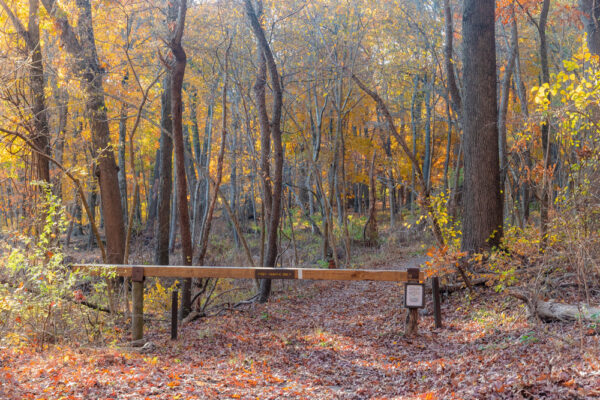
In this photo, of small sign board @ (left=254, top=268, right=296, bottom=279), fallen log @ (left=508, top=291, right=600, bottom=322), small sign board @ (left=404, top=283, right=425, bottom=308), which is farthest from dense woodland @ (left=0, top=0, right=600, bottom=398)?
small sign board @ (left=254, top=268, right=296, bottom=279)

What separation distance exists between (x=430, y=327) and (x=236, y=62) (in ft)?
32.4

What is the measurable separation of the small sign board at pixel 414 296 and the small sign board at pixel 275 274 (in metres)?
1.62

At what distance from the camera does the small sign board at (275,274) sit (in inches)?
284

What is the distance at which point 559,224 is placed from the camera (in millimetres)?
6551

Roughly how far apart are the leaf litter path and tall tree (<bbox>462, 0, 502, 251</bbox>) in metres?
1.33

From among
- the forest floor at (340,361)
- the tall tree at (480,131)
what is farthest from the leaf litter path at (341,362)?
the tall tree at (480,131)

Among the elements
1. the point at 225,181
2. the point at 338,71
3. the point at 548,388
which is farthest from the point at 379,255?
the point at 548,388

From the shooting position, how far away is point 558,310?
6.04 metres

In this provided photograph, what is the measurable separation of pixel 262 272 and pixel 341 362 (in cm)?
172

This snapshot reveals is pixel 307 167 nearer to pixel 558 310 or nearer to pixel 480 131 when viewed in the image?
pixel 480 131

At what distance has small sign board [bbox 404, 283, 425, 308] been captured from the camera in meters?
7.05

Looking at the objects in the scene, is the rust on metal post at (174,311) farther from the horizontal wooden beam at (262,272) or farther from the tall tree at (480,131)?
the tall tree at (480,131)

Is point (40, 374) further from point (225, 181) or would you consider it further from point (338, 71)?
point (225, 181)

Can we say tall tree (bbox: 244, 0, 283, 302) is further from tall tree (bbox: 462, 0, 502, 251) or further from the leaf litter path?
tall tree (bbox: 462, 0, 502, 251)
